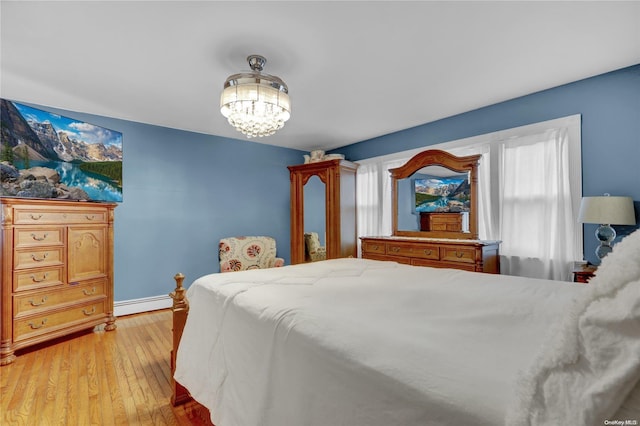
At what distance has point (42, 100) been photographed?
2.97 meters

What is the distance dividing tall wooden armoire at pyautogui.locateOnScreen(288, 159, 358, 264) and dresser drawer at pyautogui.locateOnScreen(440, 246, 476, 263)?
147cm

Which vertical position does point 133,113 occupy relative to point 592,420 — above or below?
above

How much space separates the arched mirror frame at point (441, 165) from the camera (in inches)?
129

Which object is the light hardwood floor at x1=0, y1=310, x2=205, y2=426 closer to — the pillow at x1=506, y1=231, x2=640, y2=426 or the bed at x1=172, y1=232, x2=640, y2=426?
the bed at x1=172, y1=232, x2=640, y2=426

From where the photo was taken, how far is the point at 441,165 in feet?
11.6

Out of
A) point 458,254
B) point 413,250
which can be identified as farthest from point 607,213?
point 413,250

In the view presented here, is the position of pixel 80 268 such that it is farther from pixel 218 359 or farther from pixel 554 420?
pixel 554 420

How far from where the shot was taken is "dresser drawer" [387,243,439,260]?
3230 millimetres

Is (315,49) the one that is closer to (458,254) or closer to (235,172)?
(458,254)

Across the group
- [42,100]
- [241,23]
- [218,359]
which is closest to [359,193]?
[241,23]

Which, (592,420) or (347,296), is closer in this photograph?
(592,420)

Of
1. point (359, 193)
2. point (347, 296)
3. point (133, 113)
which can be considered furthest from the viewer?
point (359, 193)

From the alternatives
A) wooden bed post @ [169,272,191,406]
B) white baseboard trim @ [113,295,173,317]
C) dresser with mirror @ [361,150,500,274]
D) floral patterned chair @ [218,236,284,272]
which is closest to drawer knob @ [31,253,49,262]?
white baseboard trim @ [113,295,173,317]

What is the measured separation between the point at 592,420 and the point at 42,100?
434 centimetres
